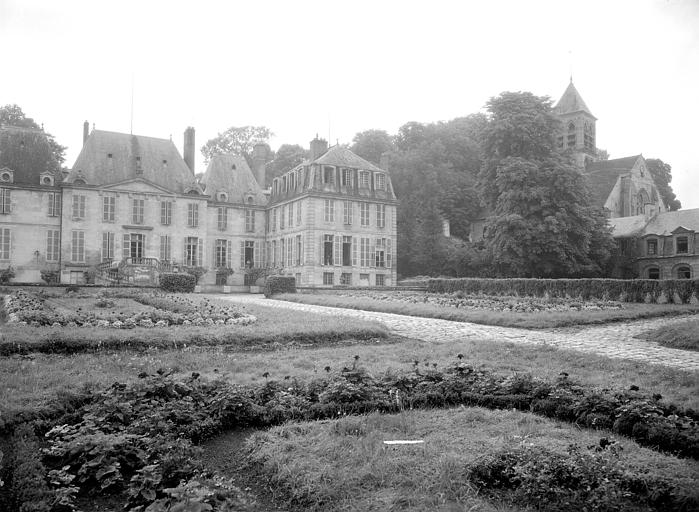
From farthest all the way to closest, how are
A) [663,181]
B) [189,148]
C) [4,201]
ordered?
[663,181] → [189,148] → [4,201]

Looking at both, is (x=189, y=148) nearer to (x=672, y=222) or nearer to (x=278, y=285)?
(x=278, y=285)

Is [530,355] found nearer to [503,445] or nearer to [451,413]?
[451,413]

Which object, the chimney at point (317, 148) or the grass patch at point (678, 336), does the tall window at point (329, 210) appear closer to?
the chimney at point (317, 148)

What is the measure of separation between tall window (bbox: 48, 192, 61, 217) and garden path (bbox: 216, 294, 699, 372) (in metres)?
31.1

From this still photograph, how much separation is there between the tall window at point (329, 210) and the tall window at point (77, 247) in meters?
16.4

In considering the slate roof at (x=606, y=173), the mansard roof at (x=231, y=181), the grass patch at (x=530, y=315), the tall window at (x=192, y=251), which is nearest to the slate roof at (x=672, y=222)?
the slate roof at (x=606, y=173)

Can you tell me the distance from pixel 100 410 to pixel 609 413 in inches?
180

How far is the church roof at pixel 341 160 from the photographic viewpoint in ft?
141

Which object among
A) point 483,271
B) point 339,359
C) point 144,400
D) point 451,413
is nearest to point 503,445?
point 451,413

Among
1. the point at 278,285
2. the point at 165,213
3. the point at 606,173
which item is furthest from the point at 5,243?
the point at 606,173

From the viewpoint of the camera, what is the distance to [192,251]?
141ft

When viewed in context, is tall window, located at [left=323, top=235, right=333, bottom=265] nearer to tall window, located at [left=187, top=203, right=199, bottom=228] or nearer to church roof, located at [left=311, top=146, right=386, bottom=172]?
church roof, located at [left=311, top=146, right=386, bottom=172]

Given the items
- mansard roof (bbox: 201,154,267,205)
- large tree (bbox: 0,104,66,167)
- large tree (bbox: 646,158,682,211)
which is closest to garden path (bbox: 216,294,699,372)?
mansard roof (bbox: 201,154,267,205)

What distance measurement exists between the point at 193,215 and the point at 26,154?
1150 cm
